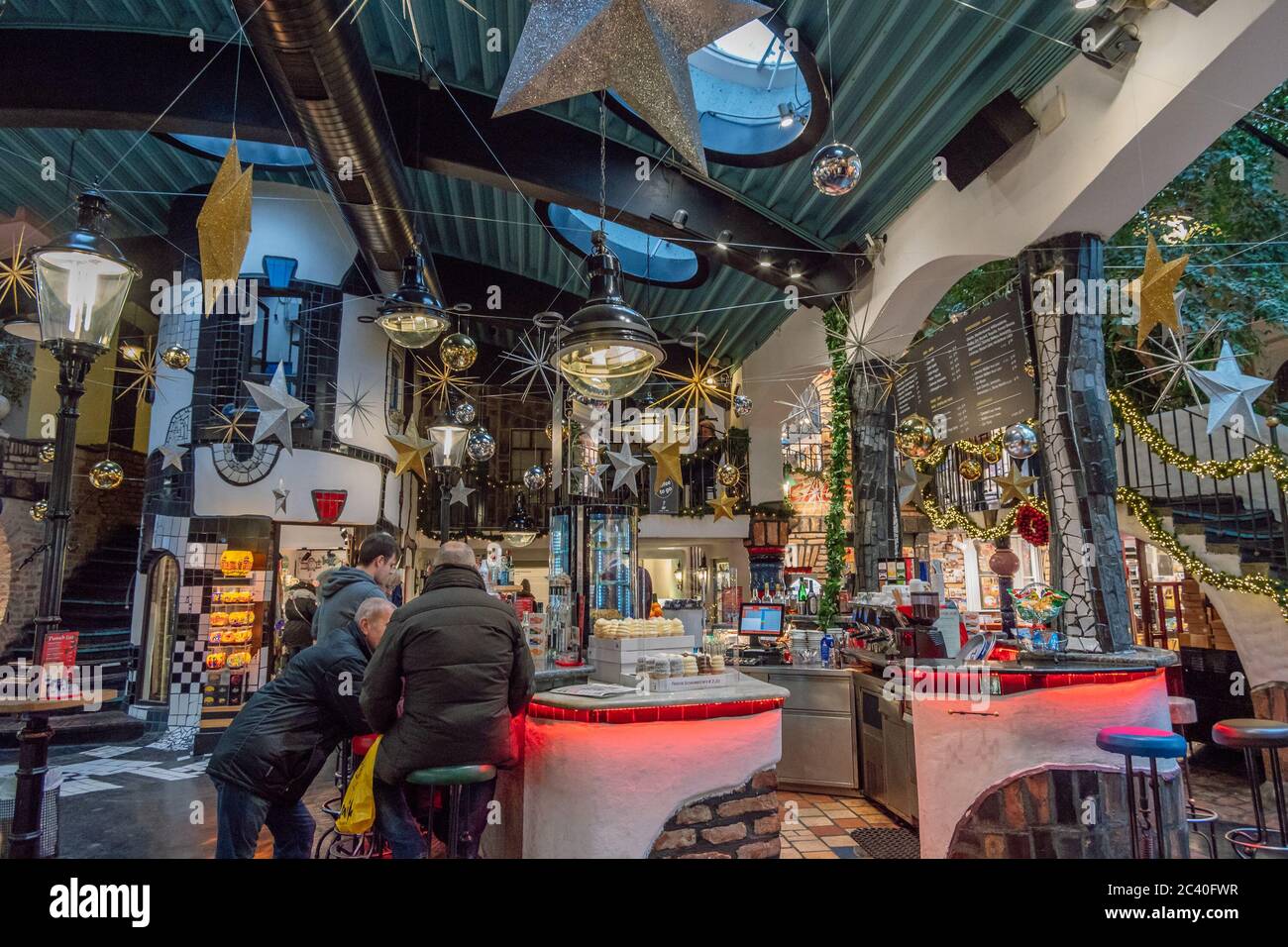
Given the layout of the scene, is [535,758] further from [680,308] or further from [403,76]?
[680,308]

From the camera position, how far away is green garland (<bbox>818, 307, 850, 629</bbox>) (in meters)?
7.94

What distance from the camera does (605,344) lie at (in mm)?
3207

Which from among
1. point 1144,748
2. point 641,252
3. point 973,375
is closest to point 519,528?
point 641,252

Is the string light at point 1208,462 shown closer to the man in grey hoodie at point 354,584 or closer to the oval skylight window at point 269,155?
the man in grey hoodie at point 354,584

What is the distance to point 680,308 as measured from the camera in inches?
436

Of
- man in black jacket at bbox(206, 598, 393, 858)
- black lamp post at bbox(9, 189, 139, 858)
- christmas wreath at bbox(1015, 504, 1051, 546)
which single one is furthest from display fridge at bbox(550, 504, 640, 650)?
christmas wreath at bbox(1015, 504, 1051, 546)

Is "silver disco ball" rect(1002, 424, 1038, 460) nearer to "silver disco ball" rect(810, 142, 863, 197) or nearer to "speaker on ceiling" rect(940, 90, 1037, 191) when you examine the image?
"speaker on ceiling" rect(940, 90, 1037, 191)

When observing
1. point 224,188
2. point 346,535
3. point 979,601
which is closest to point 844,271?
point 224,188

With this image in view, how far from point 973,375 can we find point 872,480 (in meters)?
1.81

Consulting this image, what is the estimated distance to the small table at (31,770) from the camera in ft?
9.38

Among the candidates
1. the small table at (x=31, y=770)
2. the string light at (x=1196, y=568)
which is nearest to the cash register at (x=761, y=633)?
the string light at (x=1196, y=568)

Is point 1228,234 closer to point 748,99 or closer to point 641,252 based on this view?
point 748,99

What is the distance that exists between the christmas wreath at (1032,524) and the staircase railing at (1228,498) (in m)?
1.01
